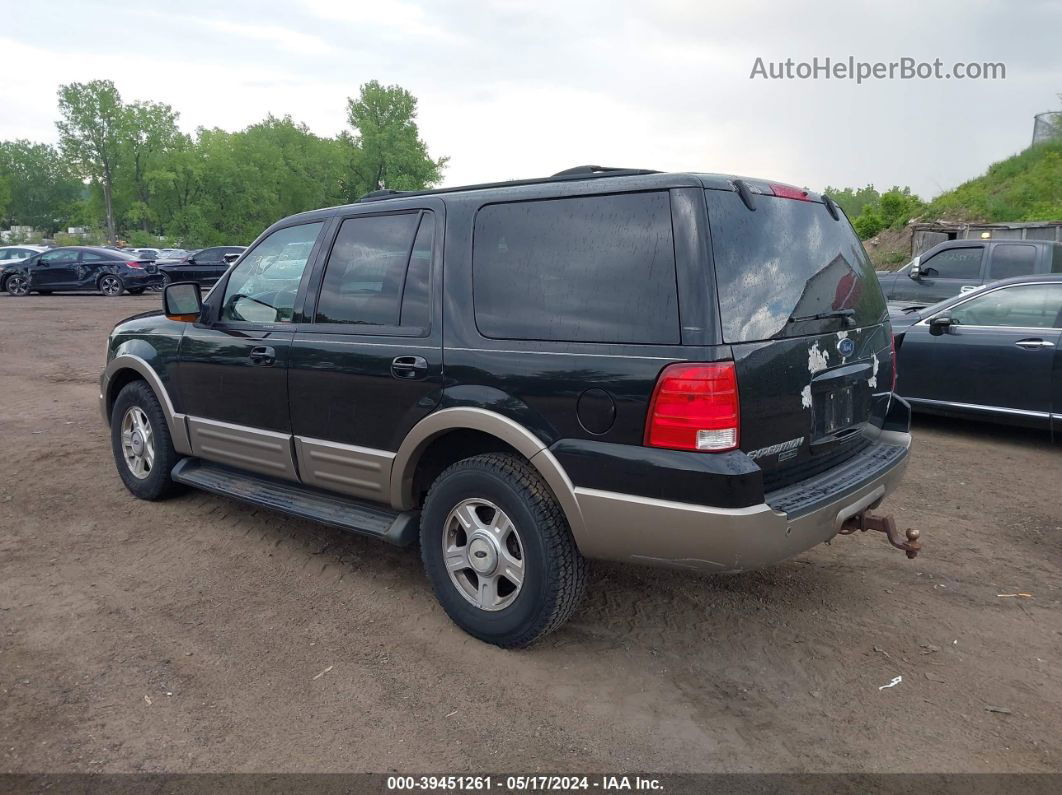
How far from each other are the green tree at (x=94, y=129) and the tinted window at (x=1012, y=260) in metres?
68.4

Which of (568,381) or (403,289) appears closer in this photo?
(568,381)

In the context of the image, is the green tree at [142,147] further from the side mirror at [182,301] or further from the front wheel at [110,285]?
the side mirror at [182,301]

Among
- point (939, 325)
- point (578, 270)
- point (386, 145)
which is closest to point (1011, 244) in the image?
point (939, 325)

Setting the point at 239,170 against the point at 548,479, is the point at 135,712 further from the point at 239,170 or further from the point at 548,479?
the point at 239,170

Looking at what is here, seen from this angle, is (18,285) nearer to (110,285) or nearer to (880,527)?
(110,285)

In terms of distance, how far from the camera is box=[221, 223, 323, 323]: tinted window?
438 cm

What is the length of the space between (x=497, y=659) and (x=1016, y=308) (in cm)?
583

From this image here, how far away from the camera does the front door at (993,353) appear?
6.64 m

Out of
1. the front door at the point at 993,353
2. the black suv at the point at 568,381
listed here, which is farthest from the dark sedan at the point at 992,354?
the black suv at the point at 568,381

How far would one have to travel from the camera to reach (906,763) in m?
2.75

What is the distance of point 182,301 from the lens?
481 centimetres

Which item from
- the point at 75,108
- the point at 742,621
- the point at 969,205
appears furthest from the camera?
the point at 75,108

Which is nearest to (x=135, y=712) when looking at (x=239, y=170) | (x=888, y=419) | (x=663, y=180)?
(x=663, y=180)

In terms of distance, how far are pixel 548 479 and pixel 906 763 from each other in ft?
5.11
